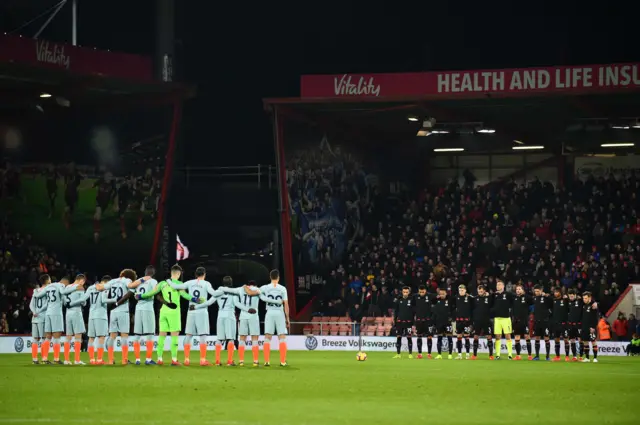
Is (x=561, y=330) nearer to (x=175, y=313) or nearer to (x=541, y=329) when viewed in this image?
(x=541, y=329)

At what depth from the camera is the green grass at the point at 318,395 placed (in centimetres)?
1650

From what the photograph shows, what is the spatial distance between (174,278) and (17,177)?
23918 millimetres

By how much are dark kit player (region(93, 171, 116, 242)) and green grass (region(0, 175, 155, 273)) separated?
0.54 feet

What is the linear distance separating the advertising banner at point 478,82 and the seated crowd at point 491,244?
6453mm

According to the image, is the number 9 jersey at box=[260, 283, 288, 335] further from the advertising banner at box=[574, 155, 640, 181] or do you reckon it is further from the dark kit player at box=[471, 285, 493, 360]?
the advertising banner at box=[574, 155, 640, 181]

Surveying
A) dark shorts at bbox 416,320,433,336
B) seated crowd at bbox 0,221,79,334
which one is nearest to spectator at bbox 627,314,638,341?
dark shorts at bbox 416,320,433,336

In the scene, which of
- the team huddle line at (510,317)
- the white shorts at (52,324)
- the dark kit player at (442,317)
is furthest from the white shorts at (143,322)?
the dark kit player at (442,317)

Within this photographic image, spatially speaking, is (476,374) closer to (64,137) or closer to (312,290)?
(312,290)

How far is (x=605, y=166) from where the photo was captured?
55.5m

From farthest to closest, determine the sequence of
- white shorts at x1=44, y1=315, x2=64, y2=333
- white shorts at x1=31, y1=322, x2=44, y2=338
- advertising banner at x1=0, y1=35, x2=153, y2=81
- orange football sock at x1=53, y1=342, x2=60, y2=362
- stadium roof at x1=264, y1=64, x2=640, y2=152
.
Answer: stadium roof at x1=264, y1=64, x2=640, y2=152
advertising banner at x1=0, y1=35, x2=153, y2=81
white shorts at x1=31, y1=322, x2=44, y2=338
orange football sock at x1=53, y1=342, x2=60, y2=362
white shorts at x1=44, y1=315, x2=64, y2=333

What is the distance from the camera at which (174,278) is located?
27953 millimetres

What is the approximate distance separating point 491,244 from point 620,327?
28.4 feet

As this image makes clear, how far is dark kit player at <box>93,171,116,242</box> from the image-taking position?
50.4 m

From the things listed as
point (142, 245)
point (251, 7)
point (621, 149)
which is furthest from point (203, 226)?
point (621, 149)
